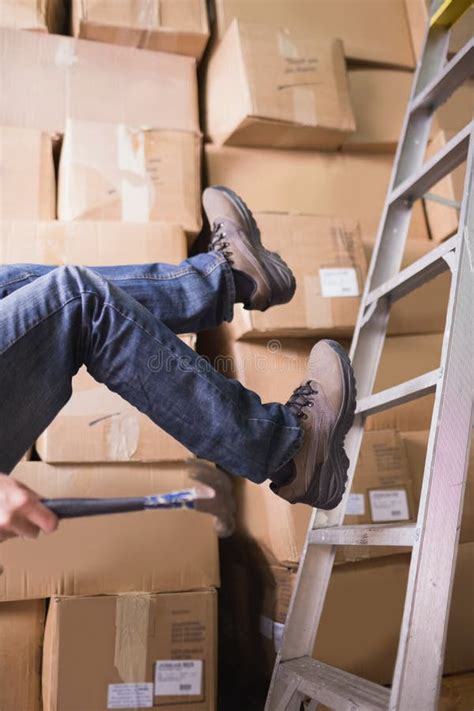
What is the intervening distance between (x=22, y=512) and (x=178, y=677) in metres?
0.67

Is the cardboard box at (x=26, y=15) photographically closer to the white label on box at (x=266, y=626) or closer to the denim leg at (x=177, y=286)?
the denim leg at (x=177, y=286)

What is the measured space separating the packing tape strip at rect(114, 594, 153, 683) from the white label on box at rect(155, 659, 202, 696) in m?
0.03

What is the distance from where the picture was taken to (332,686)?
3.12ft

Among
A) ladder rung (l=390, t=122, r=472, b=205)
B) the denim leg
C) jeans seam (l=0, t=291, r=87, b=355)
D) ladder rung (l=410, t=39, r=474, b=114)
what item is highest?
ladder rung (l=410, t=39, r=474, b=114)

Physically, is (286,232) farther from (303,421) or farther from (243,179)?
(303,421)

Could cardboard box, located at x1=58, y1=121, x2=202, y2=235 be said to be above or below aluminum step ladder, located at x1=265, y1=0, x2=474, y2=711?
above

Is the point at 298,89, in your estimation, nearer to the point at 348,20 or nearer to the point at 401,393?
the point at 348,20

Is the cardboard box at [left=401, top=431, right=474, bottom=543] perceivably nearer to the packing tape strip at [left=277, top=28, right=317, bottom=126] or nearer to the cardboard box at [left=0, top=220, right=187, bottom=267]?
the cardboard box at [left=0, top=220, right=187, bottom=267]

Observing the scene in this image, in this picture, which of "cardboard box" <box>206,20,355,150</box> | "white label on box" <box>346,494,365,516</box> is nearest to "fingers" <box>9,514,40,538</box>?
"white label on box" <box>346,494,365,516</box>

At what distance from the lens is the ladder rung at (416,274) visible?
104 cm

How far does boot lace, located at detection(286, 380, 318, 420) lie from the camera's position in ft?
2.93

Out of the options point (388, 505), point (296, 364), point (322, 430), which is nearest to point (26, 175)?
point (296, 364)

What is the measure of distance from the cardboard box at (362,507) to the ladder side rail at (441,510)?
1.38 ft

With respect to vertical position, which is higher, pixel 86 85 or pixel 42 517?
pixel 86 85
